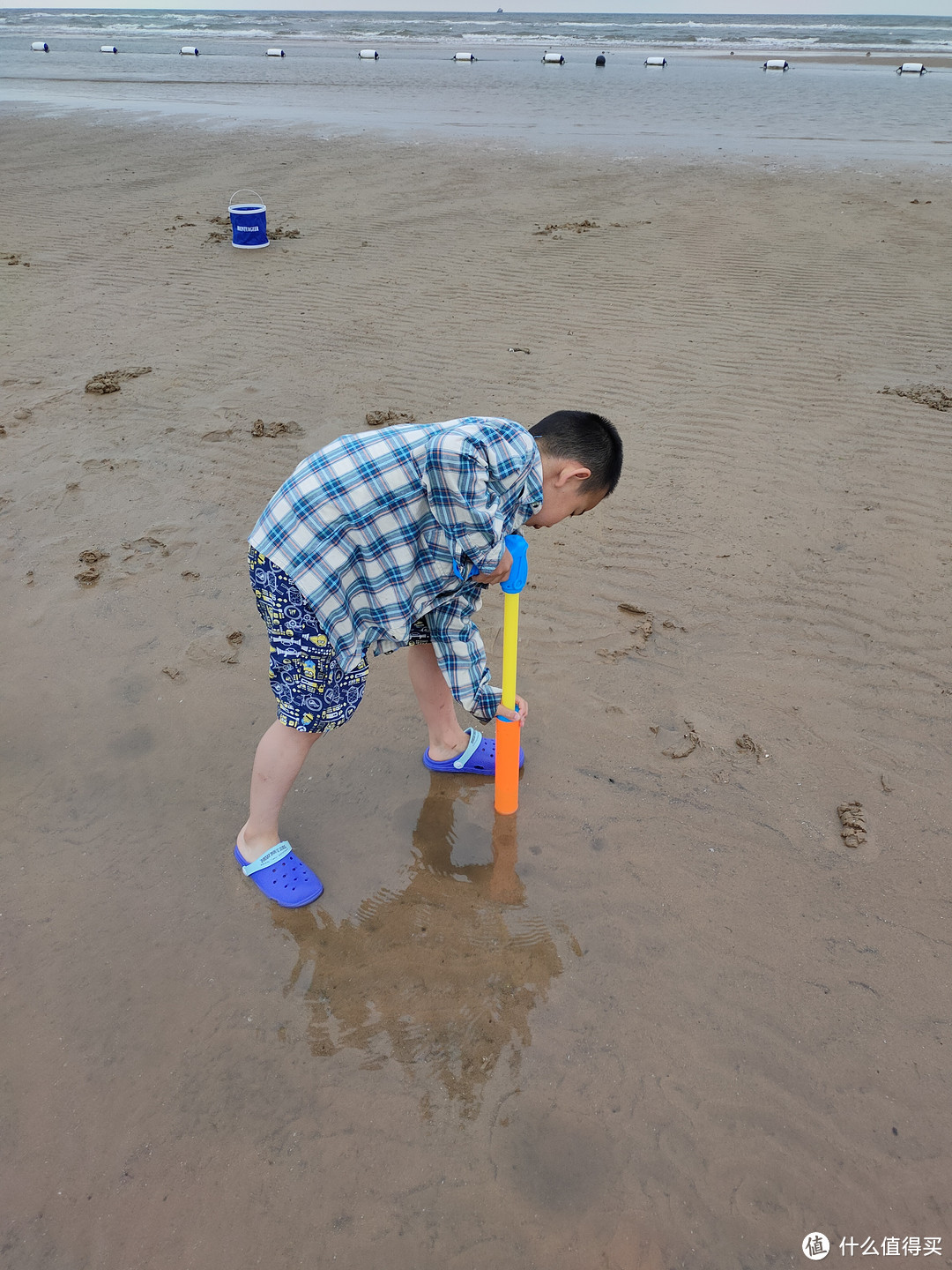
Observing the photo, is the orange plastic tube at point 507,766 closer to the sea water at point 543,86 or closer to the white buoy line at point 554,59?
the sea water at point 543,86

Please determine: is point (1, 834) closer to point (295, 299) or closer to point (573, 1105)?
point (573, 1105)

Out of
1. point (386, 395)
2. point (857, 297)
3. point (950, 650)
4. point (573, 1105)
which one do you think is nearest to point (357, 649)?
point (573, 1105)

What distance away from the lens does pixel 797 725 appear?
2.94 meters

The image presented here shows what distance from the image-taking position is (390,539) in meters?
1.94

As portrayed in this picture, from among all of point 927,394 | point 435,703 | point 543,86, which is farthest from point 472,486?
point 543,86

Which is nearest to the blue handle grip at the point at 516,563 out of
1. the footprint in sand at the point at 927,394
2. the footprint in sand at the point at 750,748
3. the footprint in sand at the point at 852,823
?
the footprint in sand at the point at 750,748

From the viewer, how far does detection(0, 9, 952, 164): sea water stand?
1391cm

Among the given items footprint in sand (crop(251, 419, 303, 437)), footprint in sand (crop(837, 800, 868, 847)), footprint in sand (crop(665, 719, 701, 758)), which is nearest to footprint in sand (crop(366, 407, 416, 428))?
footprint in sand (crop(251, 419, 303, 437))

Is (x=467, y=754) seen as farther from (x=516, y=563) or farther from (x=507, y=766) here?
(x=516, y=563)

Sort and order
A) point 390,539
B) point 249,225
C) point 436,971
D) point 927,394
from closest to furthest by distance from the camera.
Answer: point 390,539 < point 436,971 < point 927,394 < point 249,225

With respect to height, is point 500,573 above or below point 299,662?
above

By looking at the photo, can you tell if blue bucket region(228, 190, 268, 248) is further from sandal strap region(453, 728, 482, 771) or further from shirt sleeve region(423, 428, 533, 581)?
shirt sleeve region(423, 428, 533, 581)

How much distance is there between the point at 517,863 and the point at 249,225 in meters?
7.36

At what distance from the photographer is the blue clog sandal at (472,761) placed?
2.79m
